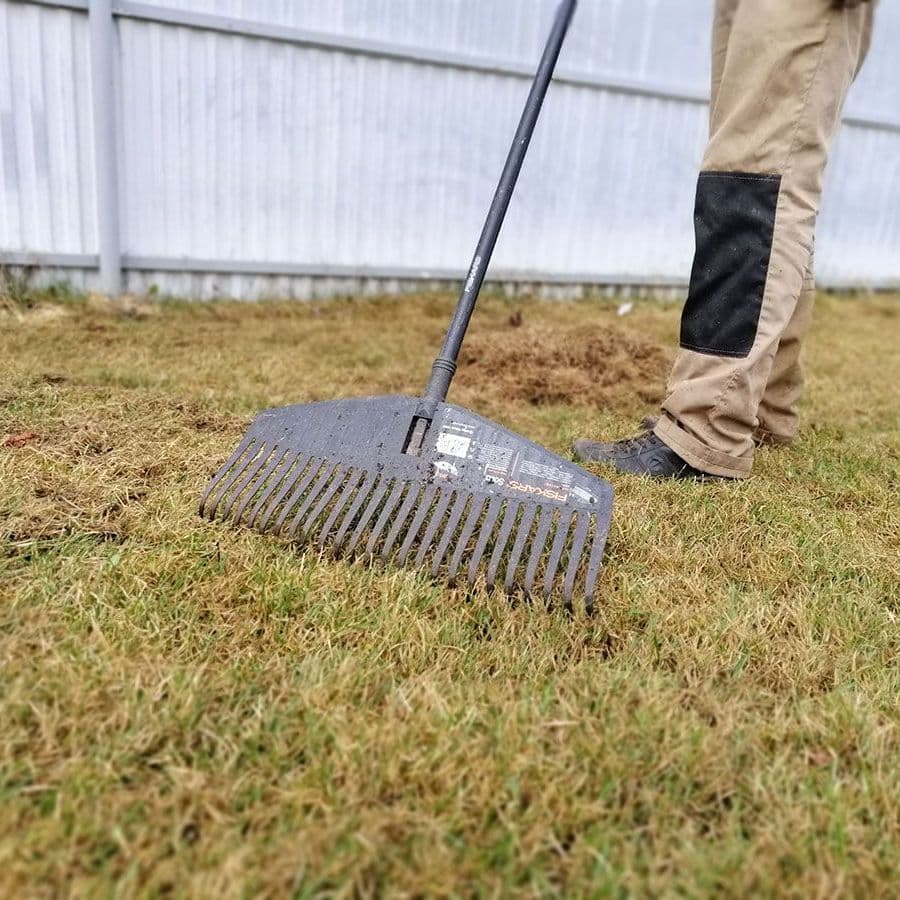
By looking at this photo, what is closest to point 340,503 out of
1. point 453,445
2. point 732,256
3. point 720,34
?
point 453,445

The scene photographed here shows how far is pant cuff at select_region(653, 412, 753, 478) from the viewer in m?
2.11

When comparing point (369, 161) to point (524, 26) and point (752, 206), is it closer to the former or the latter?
point (524, 26)

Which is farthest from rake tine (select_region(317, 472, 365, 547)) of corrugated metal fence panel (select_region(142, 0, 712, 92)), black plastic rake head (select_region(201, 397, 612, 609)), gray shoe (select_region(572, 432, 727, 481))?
corrugated metal fence panel (select_region(142, 0, 712, 92))

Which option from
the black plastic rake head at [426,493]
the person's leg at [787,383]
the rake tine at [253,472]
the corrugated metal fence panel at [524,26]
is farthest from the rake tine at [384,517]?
the corrugated metal fence panel at [524,26]

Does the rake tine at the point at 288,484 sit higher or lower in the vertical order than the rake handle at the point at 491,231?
lower

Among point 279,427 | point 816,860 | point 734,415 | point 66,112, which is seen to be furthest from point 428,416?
point 66,112

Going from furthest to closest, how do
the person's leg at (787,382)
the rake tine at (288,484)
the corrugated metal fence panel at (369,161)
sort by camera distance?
1. the corrugated metal fence panel at (369,161)
2. the person's leg at (787,382)
3. the rake tine at (288,484)

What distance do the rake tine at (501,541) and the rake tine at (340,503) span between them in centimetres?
33

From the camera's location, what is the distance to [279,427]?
1807 mm

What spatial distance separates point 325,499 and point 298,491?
0.08 m

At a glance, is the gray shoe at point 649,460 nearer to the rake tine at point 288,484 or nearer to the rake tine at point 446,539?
the rake tine at point 446,539

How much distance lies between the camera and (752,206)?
200cm

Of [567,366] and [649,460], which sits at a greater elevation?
[649,460]

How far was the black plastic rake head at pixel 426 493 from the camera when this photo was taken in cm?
153
